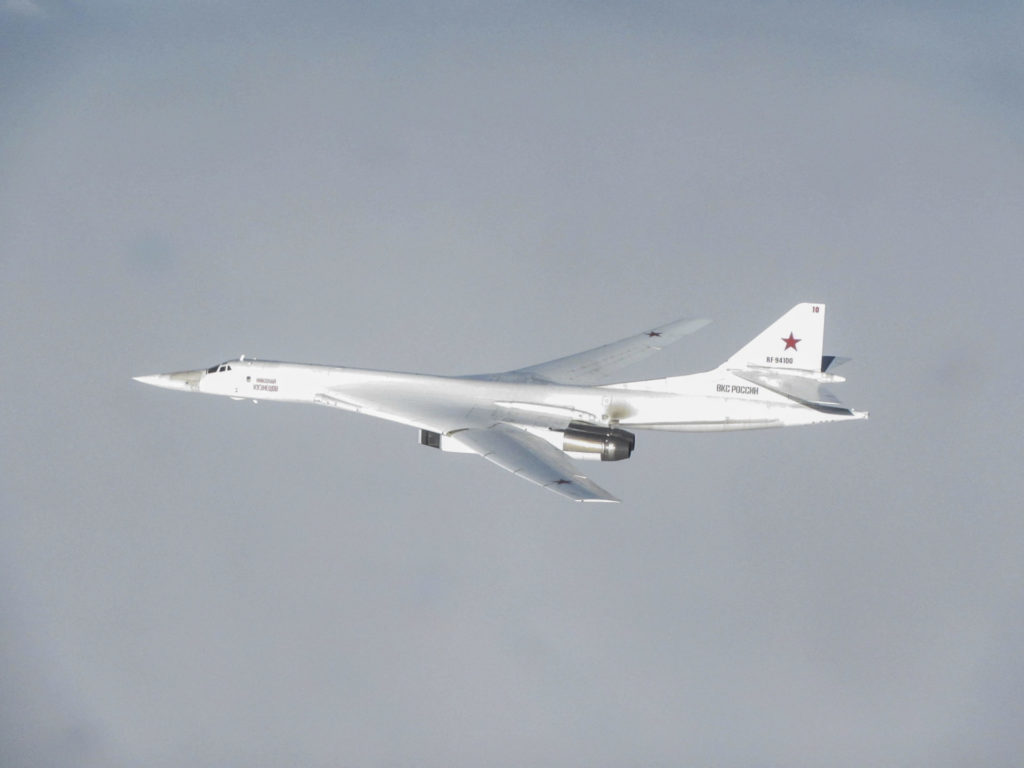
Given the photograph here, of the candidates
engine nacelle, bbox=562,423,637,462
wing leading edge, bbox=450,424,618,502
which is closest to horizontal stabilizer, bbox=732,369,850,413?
engine nacelle, bbox=562,423,637,462

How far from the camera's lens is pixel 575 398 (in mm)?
28891

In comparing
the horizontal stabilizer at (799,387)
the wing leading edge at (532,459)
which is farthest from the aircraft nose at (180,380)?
the horizontal stabilizer at (799,387)

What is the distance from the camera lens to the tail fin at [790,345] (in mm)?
27906

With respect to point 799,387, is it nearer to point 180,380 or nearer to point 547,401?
point 547,401

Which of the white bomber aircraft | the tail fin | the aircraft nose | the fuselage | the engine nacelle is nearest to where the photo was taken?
the engine nacelle

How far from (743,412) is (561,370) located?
536 centimetres

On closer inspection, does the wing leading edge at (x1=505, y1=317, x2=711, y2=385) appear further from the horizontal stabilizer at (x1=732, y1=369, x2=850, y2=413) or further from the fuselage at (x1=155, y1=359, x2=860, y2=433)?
the horizontal stabilizer at (x1=732, y1=369, x2=850, y2=413)

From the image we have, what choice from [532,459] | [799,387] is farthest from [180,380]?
[799,387]

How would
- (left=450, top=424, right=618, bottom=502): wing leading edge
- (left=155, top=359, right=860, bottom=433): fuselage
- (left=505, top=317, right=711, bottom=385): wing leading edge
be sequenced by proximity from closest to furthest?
(left=450, top=424, right=618, bottom=502): wing leading edge, (left=155, top=359, right=860, bottom=433): fuselage, (left=505, top=317, right=711, bottom=385): wing leading edge

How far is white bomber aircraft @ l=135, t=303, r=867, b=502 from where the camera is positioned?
2738 cm

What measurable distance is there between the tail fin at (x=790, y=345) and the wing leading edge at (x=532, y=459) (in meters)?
5.50

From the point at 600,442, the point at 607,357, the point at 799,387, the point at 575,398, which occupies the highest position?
the point at 607,357

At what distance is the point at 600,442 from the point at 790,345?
5.63 m

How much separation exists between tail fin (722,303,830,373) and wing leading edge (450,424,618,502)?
5498mm
